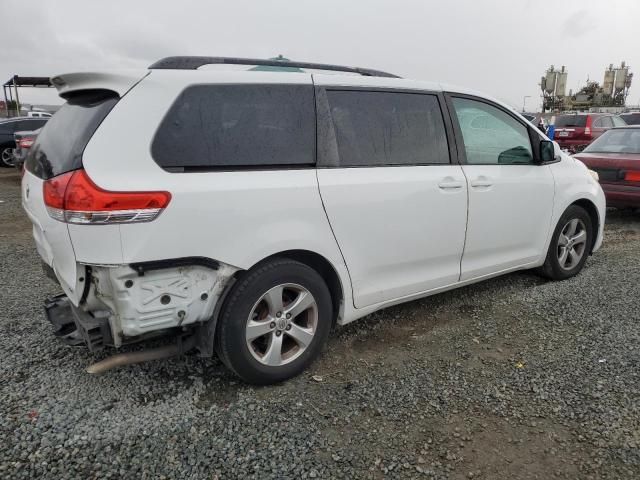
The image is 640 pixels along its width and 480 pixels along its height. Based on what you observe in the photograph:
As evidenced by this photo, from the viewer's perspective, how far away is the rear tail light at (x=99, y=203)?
2.18 m

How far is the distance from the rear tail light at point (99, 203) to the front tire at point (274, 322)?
2.00ft

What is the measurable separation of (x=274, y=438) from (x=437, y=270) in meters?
1.71

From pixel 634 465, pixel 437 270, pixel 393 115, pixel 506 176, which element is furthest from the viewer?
pixel 506 176

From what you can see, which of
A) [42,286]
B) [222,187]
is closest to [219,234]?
[222,187]

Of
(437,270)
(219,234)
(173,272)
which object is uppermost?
(219,234)

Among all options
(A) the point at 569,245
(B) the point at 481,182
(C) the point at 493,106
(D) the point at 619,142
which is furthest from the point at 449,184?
(D) the point at 619,142

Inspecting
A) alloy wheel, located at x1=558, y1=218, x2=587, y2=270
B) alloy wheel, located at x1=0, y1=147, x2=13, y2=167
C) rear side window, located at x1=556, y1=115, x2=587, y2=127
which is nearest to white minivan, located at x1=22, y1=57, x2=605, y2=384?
alloy wheel, located at x1=558, y1=218, x2=587, y2=270

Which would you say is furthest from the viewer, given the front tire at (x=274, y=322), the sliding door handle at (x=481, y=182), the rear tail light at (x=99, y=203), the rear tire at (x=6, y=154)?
the rear tire at (x=6, y=154)

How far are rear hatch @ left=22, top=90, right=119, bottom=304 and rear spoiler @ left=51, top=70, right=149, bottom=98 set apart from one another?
0.11 ft

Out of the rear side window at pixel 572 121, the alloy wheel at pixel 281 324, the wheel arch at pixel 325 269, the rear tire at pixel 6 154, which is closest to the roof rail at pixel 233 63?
the wheel arch at pixel 325 269

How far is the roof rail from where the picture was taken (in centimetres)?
261

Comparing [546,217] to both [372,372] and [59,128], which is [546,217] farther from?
[59,128]

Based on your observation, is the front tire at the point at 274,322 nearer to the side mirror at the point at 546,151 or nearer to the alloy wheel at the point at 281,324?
the alloy wheel at the point at 281,324

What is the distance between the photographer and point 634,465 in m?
2.21
